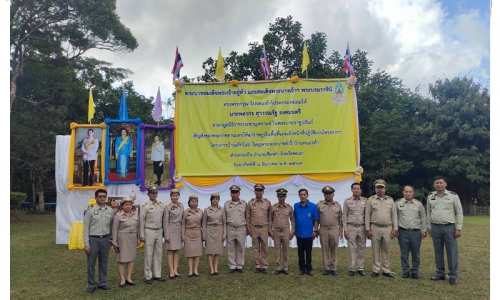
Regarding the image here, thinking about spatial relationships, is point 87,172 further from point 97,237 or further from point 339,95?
point 339,95

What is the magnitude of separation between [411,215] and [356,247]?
1.01 metres

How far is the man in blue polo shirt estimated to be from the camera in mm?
5594

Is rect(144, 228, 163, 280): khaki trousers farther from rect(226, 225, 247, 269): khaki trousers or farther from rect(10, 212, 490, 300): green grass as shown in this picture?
rect(226, 225, 247, 269): khaki trousers

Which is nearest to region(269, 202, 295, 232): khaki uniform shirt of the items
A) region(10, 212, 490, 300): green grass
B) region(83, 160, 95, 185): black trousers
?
region(10, 212, 490, 300): green grass

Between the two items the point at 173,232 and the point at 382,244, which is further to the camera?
the point at 173,232

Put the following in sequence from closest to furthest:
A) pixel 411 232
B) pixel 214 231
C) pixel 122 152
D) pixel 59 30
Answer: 1. pixel 411 232
2. pixel 214 231
3. pixel 122 152
4. pixel 59 30

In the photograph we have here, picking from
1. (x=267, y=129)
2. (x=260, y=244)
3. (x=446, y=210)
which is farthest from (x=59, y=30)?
(x=446, y=210)

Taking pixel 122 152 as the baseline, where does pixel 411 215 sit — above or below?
below

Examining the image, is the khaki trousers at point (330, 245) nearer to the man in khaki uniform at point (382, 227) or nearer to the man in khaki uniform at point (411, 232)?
the man in khaki uniform at point (382, 227)

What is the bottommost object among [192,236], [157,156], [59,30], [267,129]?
[192,236]

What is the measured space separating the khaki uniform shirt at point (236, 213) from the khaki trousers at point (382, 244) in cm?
217

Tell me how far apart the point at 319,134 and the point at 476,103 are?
14.0m

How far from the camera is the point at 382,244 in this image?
17.7ft

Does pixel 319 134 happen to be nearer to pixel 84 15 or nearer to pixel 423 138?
pixel 84 15
